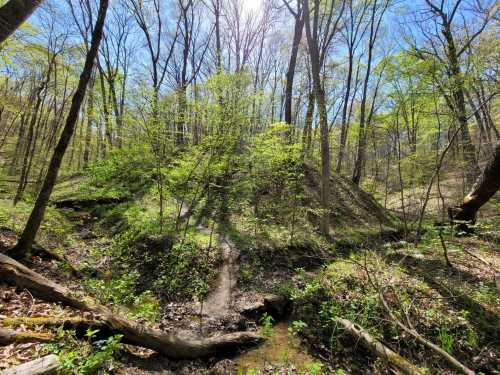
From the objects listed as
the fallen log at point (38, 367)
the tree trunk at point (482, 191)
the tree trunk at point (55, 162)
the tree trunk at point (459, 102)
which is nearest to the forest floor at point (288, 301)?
the fallen log at point (38, 367)

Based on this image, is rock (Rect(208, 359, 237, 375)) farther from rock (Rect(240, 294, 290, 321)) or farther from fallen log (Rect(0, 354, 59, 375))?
fallen log (Rect(0, 354, 59, 375))

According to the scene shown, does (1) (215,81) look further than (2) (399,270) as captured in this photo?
Yes

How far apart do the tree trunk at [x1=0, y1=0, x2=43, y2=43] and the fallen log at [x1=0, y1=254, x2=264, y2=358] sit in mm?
3984

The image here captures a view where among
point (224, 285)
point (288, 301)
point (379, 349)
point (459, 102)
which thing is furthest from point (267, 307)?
point (459, 102)

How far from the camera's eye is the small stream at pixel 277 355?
4.39m

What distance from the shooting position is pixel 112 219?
34.0 ft

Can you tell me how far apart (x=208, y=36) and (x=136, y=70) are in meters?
7.01

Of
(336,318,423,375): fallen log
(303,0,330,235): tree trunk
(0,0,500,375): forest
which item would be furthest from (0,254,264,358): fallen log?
(303,0,330,235): tree trunk

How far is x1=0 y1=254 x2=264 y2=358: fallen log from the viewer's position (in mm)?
4043

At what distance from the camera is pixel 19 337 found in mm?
3166

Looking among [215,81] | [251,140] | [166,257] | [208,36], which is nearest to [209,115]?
[215,81]

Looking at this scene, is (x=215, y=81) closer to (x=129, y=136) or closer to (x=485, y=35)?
(x=129, y=136)

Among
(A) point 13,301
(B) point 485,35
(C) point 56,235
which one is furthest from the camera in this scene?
(B) point 485,35

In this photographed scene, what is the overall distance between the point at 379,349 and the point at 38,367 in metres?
4.75
